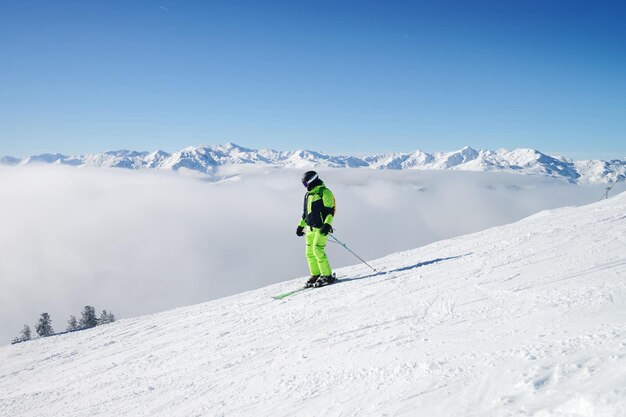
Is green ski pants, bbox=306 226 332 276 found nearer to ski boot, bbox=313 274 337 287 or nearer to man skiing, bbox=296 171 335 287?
man skiing, bbox=296 171 335 287

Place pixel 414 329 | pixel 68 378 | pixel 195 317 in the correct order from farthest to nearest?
pixel 195 317
pixel 68 378
pixel 414 329

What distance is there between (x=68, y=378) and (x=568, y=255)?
9924 mm

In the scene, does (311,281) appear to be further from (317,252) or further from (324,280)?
(317,252)

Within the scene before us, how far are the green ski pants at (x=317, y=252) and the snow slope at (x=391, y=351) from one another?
1039 millimetres

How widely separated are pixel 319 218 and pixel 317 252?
985 millimetres

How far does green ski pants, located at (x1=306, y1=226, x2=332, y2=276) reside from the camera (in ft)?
33.1

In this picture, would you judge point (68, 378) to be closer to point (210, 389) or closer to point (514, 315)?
point (210, 389)

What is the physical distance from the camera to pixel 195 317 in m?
9.24

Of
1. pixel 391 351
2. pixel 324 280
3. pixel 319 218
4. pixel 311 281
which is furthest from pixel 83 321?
pixel 391 351

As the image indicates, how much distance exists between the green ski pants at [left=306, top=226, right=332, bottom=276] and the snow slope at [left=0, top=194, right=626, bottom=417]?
1.04 m

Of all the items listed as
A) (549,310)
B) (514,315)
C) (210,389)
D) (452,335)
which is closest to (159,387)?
(210,389)

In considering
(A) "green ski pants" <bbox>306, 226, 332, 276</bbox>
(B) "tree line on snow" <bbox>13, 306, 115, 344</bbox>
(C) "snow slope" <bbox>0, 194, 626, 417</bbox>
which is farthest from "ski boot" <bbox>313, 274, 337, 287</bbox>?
(B) "tree line on snow" <bbox>13, 306, 115, 344</bbox>

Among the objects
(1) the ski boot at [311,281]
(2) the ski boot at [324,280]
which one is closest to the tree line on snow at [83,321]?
(1) the ski boot at [311,281]

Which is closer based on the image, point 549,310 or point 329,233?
point 549,310
